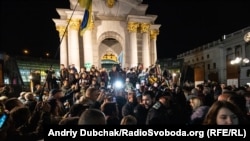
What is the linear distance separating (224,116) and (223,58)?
2063 inches

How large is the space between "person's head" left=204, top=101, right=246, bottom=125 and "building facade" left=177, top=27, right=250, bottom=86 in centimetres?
3898

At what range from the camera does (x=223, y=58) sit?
52.0 metres

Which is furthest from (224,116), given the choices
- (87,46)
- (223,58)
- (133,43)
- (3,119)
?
(223,58)

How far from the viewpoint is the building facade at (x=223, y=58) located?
43.0 meters

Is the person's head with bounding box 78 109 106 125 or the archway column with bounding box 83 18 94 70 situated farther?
the archway column with bounding box 83 18 94 70

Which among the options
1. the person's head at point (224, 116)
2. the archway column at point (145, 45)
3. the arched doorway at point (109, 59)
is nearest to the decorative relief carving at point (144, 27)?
the archway column at point (145, 45)

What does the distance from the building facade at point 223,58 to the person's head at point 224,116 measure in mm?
38977

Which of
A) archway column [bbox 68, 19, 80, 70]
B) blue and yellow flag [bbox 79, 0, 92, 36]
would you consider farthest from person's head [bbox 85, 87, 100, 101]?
archway column [bbox 68, 19, 80, 70]

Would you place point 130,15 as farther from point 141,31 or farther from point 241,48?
point 241,48

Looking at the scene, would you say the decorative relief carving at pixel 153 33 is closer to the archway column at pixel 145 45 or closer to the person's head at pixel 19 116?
the archway column at pixel 145 45

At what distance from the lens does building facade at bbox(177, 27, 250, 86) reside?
1691 inches

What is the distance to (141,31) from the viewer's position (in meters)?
28.7

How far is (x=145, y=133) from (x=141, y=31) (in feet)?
86.0

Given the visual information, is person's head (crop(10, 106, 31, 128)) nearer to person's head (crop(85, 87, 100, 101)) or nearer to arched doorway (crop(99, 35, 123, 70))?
person's head (crop(85, 87, 100, 101))
